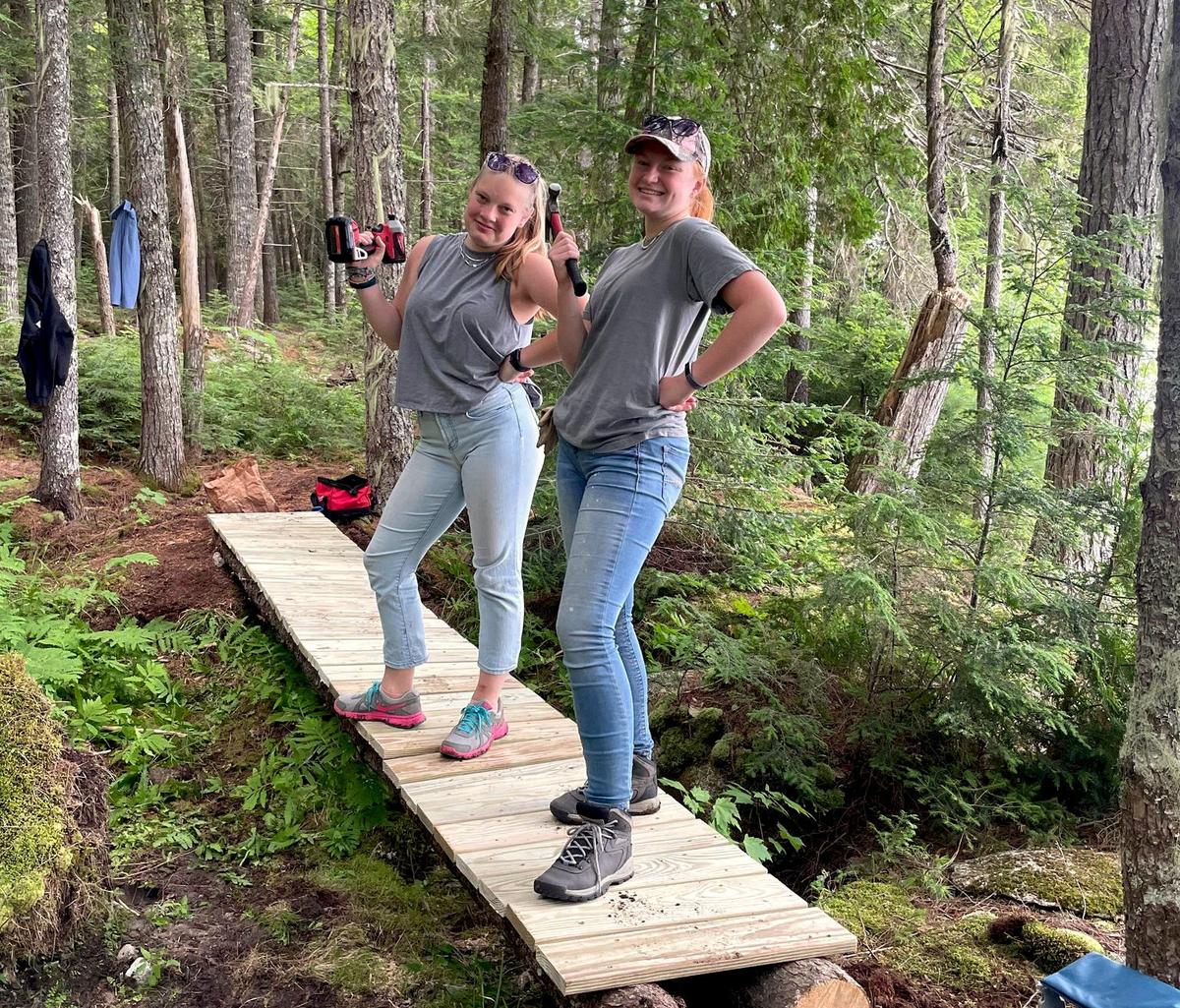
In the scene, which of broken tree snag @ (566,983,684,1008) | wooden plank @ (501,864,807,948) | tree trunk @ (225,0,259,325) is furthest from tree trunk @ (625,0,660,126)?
tree trunk @ (225,0,259,325)

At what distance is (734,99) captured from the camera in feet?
25.2

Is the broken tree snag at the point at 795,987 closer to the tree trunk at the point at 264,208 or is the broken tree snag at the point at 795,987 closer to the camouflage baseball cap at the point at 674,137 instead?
the camouflage baseball cap at the point at 674,137

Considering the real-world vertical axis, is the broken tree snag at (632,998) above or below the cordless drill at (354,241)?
below

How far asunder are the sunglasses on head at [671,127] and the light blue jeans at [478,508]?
120cm

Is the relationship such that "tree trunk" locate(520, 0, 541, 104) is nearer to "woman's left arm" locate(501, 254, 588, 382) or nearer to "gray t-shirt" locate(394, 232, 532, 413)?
"gray t-shirt" locate(394, 232, 532, 413)

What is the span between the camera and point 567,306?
3027 millimetres

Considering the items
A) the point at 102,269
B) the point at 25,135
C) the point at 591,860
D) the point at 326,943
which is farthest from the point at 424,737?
the point at 25,135

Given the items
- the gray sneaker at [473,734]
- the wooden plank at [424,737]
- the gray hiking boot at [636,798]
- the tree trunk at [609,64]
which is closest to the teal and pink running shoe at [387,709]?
the wooden plank at [424,737]

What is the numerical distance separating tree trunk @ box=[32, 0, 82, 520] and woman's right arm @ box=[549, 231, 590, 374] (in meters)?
6.58

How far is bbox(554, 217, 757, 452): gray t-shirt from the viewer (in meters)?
2.80

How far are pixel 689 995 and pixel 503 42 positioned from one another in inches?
389

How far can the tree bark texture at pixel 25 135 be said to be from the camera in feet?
51.0

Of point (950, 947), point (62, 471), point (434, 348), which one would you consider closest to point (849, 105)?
point (434, 348)

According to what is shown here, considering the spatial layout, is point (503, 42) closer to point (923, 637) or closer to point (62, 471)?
point (62, 471)
